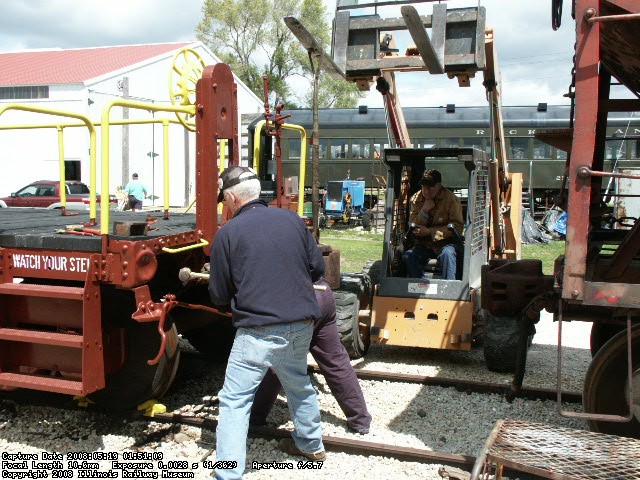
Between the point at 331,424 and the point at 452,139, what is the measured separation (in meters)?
20.4

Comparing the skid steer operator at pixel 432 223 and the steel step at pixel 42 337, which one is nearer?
the steel step at pixel 42 337

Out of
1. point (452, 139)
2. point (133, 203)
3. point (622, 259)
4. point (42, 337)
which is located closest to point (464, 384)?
point (622, 259)

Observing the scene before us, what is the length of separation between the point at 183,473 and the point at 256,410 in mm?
809

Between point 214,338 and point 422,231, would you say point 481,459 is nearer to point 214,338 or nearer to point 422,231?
point 214,338

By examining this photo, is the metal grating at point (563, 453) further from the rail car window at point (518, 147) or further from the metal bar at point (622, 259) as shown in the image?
the rail car window at point (518, 147)

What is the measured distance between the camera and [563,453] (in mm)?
3826

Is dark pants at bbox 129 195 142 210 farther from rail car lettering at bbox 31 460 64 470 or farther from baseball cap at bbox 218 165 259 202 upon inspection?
baseball cap at bbox 218 165 259 202

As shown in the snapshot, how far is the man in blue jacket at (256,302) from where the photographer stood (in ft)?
13.0

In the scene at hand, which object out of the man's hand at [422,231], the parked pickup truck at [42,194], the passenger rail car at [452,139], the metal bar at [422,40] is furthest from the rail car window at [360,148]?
the metal bar at [422,40]

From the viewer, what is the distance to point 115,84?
91.6 ft

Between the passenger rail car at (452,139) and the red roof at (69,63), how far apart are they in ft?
31.5

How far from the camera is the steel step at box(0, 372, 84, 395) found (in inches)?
169

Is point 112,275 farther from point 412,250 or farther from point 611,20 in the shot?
point 412,250

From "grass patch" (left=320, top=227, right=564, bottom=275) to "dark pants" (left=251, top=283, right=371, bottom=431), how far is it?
Result: 7.73 m
